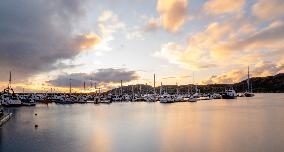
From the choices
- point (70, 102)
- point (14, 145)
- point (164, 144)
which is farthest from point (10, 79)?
point (164, 144)

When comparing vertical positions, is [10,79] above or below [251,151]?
above

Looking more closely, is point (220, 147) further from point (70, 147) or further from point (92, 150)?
point (70, 147)

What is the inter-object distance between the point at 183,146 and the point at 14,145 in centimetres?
2420

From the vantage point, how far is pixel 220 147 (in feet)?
126

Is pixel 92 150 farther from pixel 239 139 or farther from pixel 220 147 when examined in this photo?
pixel 239 139

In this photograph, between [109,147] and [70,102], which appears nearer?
[109,147]

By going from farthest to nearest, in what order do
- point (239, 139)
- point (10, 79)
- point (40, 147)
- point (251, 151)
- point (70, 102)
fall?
point (70, 102), point (10, 79), point (239, 139), point (40, 147), point (251, 151)

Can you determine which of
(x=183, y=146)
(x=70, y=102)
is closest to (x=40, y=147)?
(x=183, y=146)

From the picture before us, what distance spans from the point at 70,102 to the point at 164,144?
160 meters

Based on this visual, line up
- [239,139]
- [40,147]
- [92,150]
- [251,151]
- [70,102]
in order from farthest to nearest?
[70,102] < [239,139] < [40,147] < [92,150] < [251,151]

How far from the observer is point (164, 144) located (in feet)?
134

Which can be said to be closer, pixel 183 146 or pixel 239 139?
pixel 183 146

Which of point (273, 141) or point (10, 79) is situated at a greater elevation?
point (10, 79)

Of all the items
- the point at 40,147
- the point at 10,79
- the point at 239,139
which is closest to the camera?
the point at 40,147
